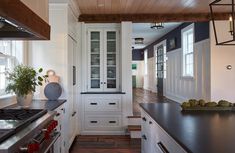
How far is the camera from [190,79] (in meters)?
7.62

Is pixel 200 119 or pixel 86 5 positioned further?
pixel 86 5

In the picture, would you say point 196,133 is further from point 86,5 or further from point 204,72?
point 204,72

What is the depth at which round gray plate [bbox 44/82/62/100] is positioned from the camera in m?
3.79

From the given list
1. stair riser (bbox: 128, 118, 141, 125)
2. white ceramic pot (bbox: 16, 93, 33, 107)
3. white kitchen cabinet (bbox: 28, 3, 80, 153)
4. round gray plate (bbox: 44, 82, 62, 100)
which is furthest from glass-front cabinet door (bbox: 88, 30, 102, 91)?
white ceramic pot (bbox: 16, 93, 33, 107)

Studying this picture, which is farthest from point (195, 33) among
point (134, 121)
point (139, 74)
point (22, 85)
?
point (139, 74)

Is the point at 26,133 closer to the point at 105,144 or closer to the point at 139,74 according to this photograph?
the point at 105,144

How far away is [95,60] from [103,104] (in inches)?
38.2

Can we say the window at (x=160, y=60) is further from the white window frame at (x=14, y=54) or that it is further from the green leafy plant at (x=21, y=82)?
the green leafy plant at (x=21, y=82)

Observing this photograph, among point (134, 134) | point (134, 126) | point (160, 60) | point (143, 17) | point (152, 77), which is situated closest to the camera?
point (134, 134)

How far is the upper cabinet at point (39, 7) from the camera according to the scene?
6.02 ft

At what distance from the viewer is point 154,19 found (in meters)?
5.61

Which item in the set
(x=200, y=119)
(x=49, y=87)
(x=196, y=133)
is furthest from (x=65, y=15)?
(x=196, y=133)

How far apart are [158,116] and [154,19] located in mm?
3618

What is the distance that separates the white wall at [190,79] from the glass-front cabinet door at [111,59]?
6.82ft
